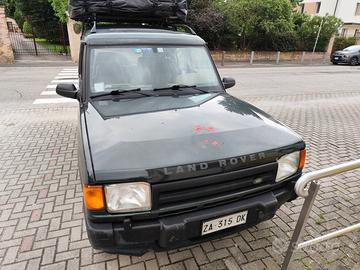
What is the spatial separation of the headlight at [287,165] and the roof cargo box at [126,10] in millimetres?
3821

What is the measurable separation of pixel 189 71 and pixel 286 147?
1695 millimetres

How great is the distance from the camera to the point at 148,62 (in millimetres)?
3344

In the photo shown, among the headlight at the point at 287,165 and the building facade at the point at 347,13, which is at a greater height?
the building facade at the point at 347,13

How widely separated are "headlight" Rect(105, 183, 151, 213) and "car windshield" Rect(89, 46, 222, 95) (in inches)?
58.5

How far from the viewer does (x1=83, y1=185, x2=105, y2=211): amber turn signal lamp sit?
1.92 meters

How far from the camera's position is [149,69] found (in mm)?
3309

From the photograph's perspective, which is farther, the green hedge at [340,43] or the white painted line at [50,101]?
the green hedge at [340,43]

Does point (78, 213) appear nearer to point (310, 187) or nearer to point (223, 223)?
point (223, 223)

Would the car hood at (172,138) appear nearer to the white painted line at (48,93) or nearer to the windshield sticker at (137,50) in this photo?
the windshield sticker at (137,50)

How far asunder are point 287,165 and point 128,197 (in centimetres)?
149

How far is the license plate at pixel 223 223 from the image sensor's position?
219cm

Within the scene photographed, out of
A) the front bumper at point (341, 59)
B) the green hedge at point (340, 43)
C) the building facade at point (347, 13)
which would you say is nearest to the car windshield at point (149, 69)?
the front bumper at point (341, 59)

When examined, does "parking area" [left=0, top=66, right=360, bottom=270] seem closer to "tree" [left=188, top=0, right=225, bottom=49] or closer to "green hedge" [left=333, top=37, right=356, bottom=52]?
"tree" [left=188, top=0, right=225, bottom=49]

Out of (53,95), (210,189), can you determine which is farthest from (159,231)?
(53,95)
